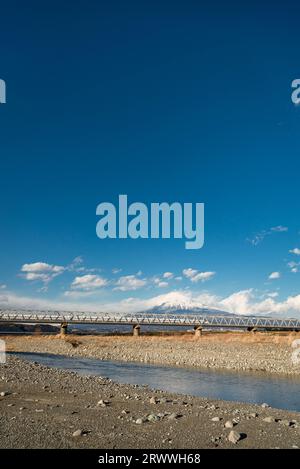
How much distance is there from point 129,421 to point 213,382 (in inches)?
755

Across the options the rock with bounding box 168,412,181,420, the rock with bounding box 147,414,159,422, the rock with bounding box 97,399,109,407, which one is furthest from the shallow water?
the rock with bounding box 147,414,159,422

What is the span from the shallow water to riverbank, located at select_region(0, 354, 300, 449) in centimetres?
528

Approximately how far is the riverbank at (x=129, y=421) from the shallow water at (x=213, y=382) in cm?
528

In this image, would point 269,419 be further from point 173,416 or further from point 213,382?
point 213,382

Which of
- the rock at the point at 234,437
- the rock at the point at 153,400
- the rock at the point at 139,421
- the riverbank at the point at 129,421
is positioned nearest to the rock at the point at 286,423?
the riverbank at the point at 129,421

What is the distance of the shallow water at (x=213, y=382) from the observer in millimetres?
27594

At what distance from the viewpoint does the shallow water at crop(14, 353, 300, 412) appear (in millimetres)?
27594

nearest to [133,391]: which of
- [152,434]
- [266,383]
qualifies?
[152,434]

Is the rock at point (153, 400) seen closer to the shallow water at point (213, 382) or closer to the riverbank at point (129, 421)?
the riverbank at point (129, 421)

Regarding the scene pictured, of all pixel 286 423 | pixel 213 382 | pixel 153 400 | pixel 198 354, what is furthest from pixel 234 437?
pixel 198 354

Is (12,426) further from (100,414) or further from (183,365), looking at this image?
(183,365)

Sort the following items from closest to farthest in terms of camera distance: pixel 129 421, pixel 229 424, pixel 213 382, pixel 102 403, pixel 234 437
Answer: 1. pixel 234 437
2. pixel 229 424
3. pixel 129 421
4. pixel 102 403
5. pixel 213 382

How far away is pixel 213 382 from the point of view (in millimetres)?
34125

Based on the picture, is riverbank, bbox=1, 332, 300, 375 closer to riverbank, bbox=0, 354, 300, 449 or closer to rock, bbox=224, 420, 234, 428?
riverbank, bbox=0, 354, 300, 449
